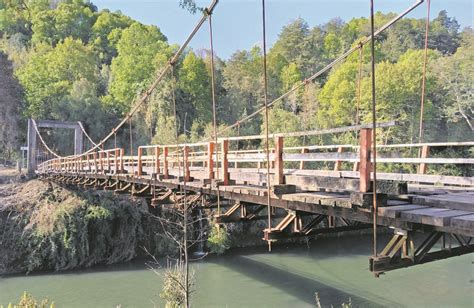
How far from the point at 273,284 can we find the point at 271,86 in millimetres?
19927

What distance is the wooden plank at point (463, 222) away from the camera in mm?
2496

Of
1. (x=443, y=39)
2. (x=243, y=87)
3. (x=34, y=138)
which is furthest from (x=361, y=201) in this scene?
(x=443, y=39)

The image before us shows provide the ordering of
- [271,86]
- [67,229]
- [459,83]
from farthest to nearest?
[271,86]
[459,83]
[67,229]

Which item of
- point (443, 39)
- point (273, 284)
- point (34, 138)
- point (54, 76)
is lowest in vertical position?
point (273, 284)

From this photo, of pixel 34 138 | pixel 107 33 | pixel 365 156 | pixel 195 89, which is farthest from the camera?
pixel 107 33

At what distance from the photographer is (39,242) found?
1276cm

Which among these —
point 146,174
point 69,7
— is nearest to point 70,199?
point 146,174

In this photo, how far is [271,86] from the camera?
95.5ft

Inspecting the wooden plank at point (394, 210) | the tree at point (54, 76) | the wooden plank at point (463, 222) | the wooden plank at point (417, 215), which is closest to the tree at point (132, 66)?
the tree at point (54, 76)

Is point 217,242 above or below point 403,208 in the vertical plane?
below

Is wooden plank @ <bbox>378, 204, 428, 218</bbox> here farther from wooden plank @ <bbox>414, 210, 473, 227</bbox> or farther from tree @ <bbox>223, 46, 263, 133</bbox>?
tree @ <bbox>223, 46, 263, 133</bbox>

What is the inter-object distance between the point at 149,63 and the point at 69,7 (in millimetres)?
20343

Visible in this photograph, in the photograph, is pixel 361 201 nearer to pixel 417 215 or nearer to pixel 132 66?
pixel 417 215

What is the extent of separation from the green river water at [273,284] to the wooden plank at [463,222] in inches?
281
